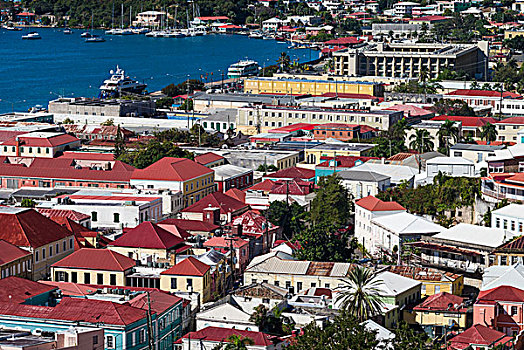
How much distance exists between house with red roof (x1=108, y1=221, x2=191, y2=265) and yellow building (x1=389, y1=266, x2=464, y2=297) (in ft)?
19.6

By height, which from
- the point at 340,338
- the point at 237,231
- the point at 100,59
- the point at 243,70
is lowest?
the point at 100,59

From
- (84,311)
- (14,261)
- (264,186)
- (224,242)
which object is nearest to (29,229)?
(14,261)

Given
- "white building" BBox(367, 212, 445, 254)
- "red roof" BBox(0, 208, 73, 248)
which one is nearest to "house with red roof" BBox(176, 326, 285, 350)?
"red roof" BBox(0, 208, 73, 248)

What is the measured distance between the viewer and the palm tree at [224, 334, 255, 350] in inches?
900

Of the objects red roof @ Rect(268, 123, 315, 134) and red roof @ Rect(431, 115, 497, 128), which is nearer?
red roof @ Rect(431, 115, 497, 128)

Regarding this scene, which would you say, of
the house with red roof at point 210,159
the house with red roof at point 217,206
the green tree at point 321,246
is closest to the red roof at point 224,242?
the green tree at point 321,246

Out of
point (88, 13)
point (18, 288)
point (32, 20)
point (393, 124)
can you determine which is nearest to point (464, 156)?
point (393, 124)

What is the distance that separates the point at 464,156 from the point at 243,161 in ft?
29.2

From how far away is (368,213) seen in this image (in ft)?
116

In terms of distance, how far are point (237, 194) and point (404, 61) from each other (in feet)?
142

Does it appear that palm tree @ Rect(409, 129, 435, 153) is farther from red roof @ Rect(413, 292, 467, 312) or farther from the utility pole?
the utility pole

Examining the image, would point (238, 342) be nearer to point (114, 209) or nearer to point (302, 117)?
point (114, 209)

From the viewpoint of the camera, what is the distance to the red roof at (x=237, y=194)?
40188 mm

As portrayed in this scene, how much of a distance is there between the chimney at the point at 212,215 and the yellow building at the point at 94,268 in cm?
655
